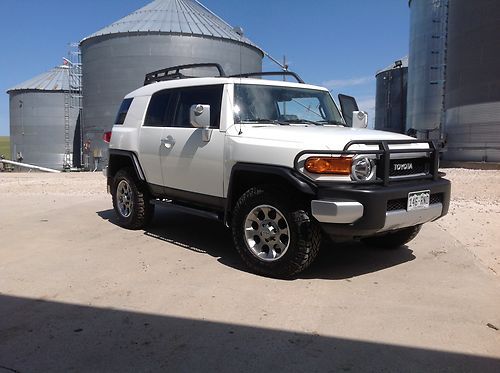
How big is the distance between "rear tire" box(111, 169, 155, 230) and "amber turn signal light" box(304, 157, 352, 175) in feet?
10.7

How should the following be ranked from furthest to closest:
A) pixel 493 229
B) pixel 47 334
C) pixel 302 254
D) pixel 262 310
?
pixel 493 229
pixel 302 254
pixel 262 310
pixel 47 334

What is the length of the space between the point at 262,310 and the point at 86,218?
→ 16.2 ft

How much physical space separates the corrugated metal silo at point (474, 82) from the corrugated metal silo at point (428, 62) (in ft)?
13.0

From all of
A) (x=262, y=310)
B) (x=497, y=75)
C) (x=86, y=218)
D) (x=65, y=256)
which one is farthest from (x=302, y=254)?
(x=497, y=75)

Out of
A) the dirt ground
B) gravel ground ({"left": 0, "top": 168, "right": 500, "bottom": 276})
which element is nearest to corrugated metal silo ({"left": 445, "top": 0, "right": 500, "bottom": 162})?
gravel ground ({"left": 0, "top": 168, "right": 500, "bottom": 276})

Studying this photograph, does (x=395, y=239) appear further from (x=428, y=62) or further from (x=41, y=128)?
(x=41, y=128)

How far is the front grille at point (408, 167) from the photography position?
453 cm

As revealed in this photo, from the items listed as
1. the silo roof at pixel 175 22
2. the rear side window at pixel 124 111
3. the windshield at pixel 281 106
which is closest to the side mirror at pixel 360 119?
the windshield at pixel 281 106

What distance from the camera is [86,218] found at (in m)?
7.79

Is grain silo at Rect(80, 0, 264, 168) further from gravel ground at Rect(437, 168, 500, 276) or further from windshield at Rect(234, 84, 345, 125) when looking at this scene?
windshield at Rect(234, 84, 345, 125)

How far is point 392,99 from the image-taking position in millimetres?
35156

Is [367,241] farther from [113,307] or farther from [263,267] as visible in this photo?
[113,307]

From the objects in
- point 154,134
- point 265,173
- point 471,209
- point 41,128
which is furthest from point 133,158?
point 41,128

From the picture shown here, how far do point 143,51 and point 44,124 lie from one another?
13807 mm
